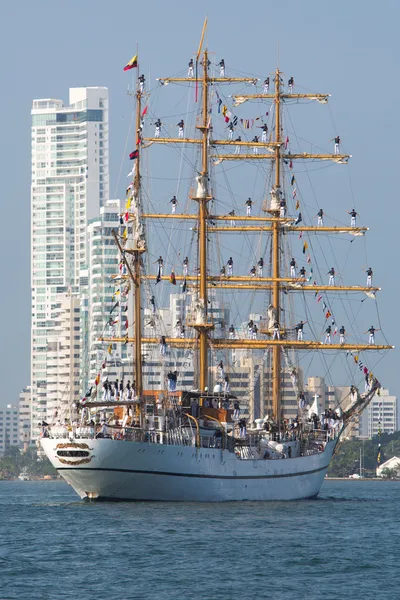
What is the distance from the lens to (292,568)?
62219mm

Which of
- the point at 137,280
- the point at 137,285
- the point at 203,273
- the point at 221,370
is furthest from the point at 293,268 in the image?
the point at 137,285

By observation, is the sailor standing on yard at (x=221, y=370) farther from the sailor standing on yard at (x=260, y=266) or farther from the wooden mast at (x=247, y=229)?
the sailor standing on yard at (x=260, y=266)

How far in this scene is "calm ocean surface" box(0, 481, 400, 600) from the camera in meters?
56.7

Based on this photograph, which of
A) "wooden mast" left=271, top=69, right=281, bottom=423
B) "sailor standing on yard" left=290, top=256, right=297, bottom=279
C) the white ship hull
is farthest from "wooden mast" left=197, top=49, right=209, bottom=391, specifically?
"sailor standing on yard" left=290, top=256, right=297, bottom=279

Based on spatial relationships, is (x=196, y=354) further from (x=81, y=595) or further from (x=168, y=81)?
(x=81, y=595)

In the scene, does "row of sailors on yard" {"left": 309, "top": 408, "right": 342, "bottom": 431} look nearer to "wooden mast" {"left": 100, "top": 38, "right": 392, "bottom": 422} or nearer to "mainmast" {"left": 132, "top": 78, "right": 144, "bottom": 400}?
"wooden mast" {"left": 100, "top": 38, "right": 392, "bottom": 422}

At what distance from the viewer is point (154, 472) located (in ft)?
300

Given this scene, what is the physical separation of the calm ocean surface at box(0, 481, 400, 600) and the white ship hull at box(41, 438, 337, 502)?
5.03ft

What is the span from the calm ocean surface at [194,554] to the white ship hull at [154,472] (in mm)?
1534

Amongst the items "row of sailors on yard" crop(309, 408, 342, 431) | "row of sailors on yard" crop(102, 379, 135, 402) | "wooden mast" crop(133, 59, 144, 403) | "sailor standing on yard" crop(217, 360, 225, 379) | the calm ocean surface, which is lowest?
the calm ocean surface

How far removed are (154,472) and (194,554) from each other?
26.3m

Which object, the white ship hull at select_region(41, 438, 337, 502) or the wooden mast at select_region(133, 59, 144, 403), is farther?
the wooden mast at select_region(133, 59, 144, 403)

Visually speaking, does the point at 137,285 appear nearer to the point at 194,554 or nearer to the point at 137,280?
the point at 137,280

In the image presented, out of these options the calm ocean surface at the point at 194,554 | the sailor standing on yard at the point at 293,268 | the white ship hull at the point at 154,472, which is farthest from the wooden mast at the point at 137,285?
the sailor standing on yard at the point at 293,268
